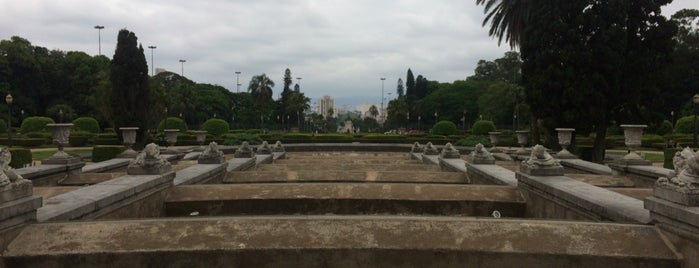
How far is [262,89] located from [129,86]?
46699 millimetres

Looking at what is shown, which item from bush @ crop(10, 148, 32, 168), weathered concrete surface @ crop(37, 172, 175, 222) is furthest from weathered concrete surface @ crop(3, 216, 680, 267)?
bush @ crop(10, 148, 32, 168)

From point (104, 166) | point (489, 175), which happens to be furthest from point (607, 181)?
point (104, 166)

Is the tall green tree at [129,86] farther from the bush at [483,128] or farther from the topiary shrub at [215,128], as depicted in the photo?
the bush at [483,128]

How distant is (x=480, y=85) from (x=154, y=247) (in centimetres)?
7250

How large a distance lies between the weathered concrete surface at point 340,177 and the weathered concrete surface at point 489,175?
27 cm

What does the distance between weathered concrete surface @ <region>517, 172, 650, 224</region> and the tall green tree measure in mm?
26470

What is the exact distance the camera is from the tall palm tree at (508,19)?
74.9 ft

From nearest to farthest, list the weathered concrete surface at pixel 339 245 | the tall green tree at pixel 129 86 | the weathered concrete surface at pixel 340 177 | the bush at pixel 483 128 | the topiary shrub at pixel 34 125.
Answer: the weathered concrete surface at pixel 339 245
the weathered concrete surface at pixel 340 177
the tall green tree at pixel 129 86
the topiary shrub at pixel 34 125
the bush at pixel 483 128

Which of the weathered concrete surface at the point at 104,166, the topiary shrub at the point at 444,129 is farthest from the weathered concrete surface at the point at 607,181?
the topiary shrub at the point at 444,129

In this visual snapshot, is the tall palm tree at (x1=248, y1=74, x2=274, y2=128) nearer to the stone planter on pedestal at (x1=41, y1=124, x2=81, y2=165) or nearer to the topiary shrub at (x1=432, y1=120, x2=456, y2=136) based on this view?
the topiary shrub at (x1=432, y1=120, x2=456, y2=136)

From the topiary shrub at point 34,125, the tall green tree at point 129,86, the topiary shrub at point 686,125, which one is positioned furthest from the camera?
the topiary shrub at point 34,125

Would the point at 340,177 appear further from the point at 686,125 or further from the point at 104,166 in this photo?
the point at 686,125

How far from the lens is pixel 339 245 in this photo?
4062mm

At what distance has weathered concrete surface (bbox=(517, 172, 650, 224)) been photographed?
4.73 meters
